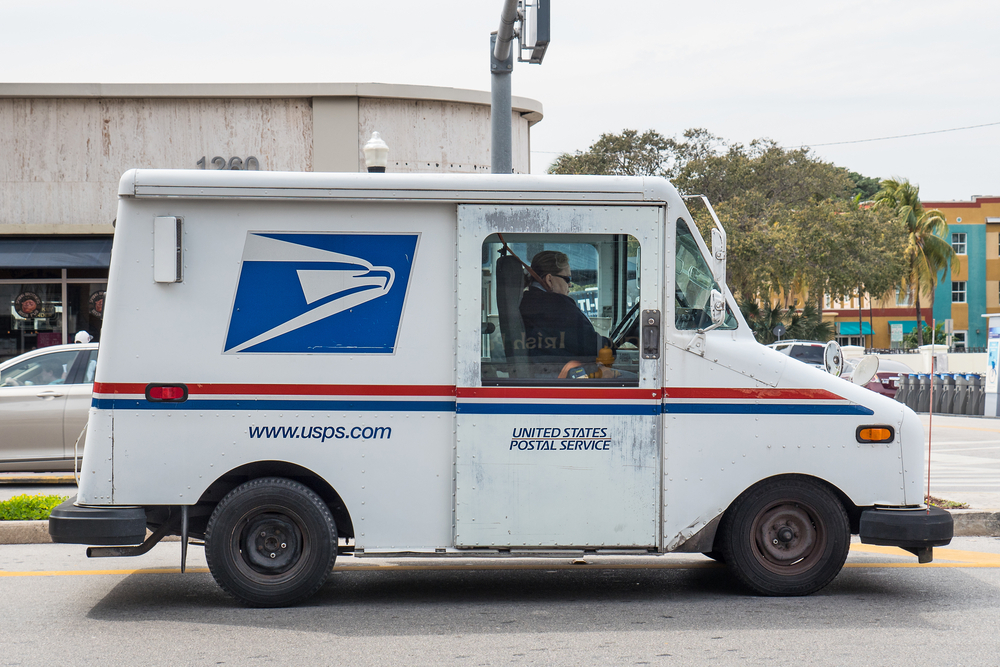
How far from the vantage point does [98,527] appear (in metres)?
5.78

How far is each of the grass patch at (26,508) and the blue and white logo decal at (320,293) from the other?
3.62 metres

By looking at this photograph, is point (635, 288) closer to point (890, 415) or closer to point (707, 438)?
point (707, 438)

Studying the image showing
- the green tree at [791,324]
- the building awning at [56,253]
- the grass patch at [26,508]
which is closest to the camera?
the grass patch at [26,508]

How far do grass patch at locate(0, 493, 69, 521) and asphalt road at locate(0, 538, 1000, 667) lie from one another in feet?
2.72

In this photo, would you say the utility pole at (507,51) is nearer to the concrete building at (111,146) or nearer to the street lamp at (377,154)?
the street lamp at (377,154)

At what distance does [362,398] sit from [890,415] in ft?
10.6

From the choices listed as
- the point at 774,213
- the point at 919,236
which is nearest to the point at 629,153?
the point at 774,213

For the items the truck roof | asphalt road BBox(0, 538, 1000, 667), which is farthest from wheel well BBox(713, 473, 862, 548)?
the truck roof

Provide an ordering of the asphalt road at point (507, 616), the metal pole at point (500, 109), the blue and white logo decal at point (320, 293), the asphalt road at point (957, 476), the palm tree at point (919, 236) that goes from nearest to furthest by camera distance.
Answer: the asphalt road at point (507, 616), the blue and white logo decal at point (320, 293), the asphalt road at point (957, 476), the metal pole at point (500, 109), the palm tree at point (919, 236)

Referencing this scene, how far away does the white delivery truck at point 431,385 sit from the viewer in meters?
5.87

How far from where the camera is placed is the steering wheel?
600 cm

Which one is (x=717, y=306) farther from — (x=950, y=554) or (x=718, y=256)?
(x=950, y=554)

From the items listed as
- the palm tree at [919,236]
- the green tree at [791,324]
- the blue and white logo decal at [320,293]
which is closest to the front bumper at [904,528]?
the blue and white logo decal at [320,293]

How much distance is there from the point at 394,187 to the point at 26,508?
15.7 ft
